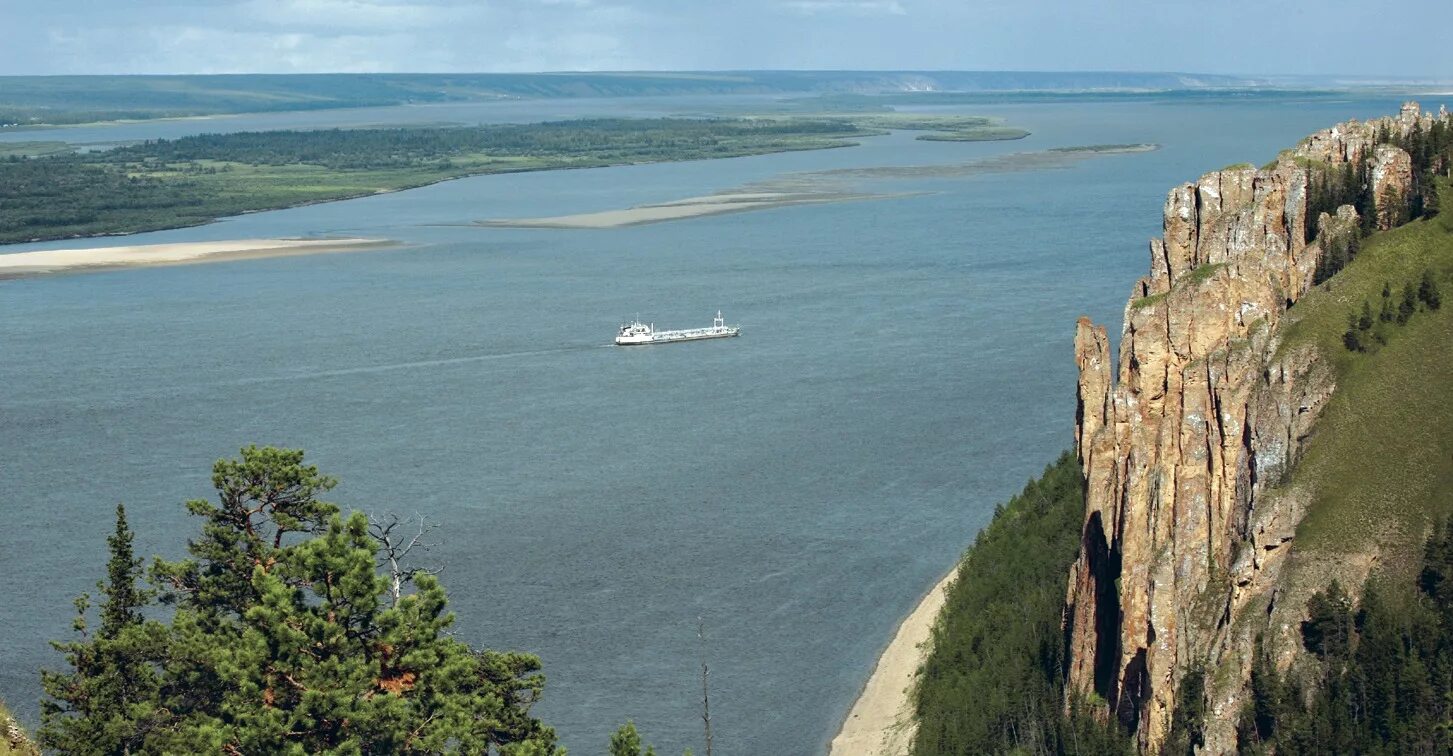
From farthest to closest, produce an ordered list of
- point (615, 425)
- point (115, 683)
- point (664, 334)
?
point (664, 334)
point (615, 425)
point (115, 683)

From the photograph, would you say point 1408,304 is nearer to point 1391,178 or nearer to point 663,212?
point 1391,178

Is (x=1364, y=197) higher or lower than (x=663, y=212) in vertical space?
higher

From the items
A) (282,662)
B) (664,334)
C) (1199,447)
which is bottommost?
(664,334)

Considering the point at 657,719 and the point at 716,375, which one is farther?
the point at 716,375

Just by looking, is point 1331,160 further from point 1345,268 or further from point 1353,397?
point 1353,397

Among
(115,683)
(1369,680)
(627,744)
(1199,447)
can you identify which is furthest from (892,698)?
(115,683)

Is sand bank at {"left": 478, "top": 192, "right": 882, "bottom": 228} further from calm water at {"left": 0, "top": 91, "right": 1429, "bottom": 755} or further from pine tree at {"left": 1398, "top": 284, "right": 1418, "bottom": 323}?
pine tree at {"left": 1398, "top": 284, "right": 1418, "bottom": 323}

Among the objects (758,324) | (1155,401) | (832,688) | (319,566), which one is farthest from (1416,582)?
(758,324)
